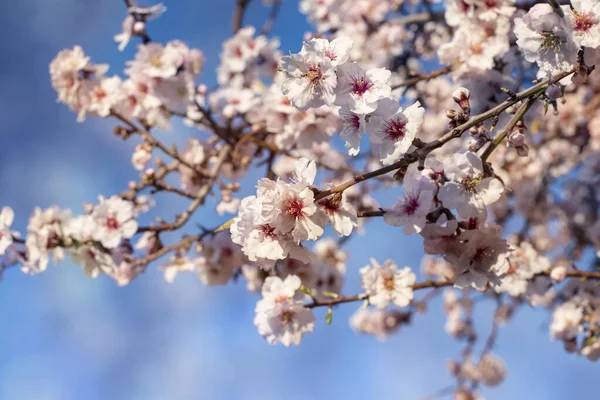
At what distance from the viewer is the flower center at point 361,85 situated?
1.63m

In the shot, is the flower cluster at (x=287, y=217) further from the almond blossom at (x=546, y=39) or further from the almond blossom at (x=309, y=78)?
the almond blossom at (x=546, y=39)

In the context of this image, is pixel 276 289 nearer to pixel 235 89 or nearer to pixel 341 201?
pixel 341 201

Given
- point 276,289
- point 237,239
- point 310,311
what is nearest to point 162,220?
point 276,289

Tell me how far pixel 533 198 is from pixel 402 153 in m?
3.89

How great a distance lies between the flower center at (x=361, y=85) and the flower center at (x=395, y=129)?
0.12m

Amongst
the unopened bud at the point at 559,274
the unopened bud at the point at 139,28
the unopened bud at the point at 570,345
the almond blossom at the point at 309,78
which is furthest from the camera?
the unopened bud at the point at 139,28

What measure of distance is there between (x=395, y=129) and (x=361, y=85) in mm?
168

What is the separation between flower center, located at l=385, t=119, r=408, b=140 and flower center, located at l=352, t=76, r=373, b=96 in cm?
12

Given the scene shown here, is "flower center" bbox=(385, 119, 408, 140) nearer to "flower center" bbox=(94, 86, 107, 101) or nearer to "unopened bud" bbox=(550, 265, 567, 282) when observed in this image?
"unopened bud" bbox=(550, 265, 567, 282)

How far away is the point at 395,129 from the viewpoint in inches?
64.2

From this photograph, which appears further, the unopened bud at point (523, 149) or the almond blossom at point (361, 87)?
the unopened bud at point (523, 149)

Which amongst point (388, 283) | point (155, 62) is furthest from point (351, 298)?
point (155, 62)

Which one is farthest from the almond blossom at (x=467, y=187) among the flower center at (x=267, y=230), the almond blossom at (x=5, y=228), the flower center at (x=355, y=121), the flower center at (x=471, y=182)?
the almond blossom at (x=5, y=228)

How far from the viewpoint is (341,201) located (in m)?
1.64
